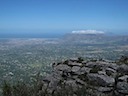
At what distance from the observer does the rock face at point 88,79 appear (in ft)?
60.1

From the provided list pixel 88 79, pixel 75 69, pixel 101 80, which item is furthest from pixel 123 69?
pixel 75 69

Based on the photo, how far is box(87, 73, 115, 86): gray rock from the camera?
63.3 feet

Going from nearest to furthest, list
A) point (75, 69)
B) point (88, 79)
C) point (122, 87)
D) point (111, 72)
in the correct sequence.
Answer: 1. point (122, 87)
2. point (88, 79)
3. point (111, 72)
4. point (75, 69)

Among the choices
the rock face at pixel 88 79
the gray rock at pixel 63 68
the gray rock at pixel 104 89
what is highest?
the gray rock at pixel 63 68

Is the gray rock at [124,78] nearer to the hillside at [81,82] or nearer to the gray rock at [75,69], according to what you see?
the hillside at [81,82]

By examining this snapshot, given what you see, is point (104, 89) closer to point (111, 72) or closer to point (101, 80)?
point (101, 80)

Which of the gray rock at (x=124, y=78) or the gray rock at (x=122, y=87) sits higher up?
the gray rock at (x=124, y=78)

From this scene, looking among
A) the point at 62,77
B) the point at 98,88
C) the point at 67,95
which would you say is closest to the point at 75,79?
the point at 62,77

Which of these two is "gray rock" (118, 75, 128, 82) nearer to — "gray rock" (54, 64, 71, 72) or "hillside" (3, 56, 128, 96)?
"hillside" (3, 56, 128, 96)

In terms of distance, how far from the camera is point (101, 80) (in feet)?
64.3

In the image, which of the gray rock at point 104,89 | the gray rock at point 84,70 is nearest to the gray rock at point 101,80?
the gray rock at point 104,89

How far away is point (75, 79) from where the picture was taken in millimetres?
20984

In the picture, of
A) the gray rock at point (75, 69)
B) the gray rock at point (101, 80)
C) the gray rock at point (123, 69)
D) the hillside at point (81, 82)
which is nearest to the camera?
the hillside at point (81, 82)

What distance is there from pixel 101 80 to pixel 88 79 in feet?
4.05
